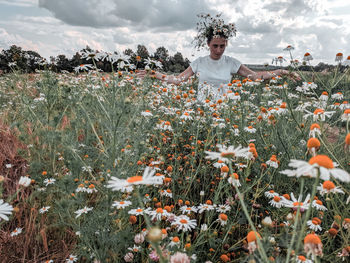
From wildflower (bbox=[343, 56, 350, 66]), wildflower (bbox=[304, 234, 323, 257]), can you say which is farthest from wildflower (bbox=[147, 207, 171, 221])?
wildflower (bbox=[343, 56, 350, 66])

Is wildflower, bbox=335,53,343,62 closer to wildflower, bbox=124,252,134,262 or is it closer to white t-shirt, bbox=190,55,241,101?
wildflower, bbox=124,252,134,262

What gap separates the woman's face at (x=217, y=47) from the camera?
4707 mm

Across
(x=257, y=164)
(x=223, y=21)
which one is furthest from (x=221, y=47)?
(x=257, y=164)

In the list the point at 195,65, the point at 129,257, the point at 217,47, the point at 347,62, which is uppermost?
the point at 217,47

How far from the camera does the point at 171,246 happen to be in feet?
3.86

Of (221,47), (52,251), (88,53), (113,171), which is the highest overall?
(221,47)

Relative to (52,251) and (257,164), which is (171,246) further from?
(257,164)

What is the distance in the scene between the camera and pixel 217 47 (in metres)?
4.80

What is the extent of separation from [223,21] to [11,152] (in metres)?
4.27

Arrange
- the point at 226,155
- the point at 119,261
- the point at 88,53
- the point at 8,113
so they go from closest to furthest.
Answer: the point at 226,155
the point at 119,261
the point at 88,53
the point at 8,113

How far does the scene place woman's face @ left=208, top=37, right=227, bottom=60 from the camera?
4.71m

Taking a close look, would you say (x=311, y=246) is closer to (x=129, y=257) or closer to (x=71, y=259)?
(x=129, y=257)

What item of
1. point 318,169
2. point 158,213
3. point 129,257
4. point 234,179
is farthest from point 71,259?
point 318,169

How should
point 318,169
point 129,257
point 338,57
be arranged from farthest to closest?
point 338,57 → point 129,257 → point 318,169
